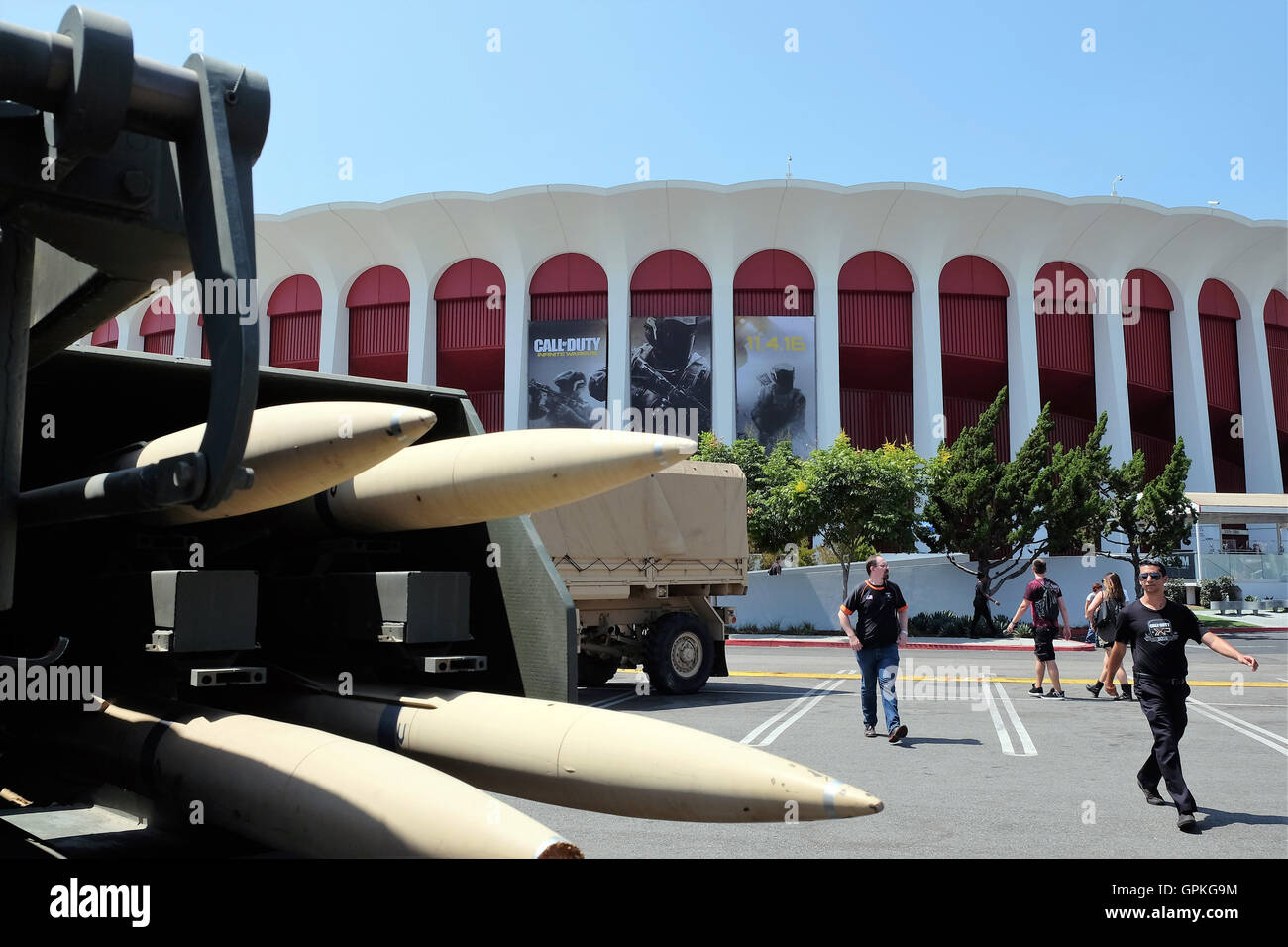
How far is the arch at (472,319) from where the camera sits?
3925 centimetres

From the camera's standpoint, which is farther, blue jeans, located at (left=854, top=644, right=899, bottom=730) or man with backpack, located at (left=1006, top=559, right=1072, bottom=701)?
man with backpack, located at (left=1006, top=559, right=1072, bottom=701)

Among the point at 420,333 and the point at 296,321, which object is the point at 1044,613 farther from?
the point at 296,321

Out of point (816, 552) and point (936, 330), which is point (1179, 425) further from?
point (816, 552)

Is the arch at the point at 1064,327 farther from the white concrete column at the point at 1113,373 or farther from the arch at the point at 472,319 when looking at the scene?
the arch at the point at 472,319

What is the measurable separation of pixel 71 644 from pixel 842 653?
19787 mm

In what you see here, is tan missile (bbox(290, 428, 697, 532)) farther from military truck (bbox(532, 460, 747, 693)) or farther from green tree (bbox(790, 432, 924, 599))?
green tree (bbox(790, 432, 924, 599))

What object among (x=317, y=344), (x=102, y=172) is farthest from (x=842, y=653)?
(x=317, y=344)

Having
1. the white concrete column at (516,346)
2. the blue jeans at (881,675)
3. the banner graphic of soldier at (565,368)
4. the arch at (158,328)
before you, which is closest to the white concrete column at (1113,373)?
the banner graphic of soldier at (565,368)

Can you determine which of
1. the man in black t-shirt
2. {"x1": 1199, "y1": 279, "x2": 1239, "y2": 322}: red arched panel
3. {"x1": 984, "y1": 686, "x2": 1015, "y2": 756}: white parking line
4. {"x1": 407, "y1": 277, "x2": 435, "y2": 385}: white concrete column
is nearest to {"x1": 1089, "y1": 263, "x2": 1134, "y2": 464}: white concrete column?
{"x1": 1199, "y1": 279, "x2": 1239, "y2": 322}: red arched panel

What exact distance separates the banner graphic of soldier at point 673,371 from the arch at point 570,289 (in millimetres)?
1992

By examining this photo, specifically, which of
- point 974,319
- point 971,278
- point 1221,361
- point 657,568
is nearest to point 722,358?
point 974,319

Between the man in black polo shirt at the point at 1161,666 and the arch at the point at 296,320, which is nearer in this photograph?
the man in black polo shirt at the point at 1161,666

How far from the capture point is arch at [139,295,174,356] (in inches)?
1660
